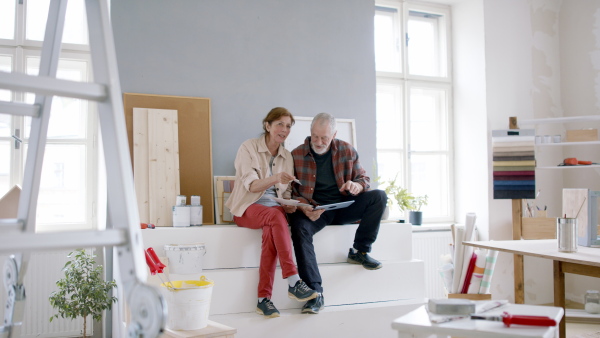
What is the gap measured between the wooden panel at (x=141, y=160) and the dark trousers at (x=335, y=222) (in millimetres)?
1022

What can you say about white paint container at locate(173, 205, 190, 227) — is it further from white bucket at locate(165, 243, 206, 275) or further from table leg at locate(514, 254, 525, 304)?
table leg at locate(514, 254, 525, 304)

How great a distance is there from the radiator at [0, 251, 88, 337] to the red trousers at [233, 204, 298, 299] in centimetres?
154

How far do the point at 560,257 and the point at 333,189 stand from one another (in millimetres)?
1668

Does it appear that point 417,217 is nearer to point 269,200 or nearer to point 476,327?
point 269,200

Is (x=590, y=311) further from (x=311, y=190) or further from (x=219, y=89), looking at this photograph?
(x=219, y=89)

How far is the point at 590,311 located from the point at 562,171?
1.47 meters

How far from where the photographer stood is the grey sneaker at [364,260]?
384 centimetres

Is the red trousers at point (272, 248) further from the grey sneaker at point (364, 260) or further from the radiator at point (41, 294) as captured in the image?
the radiator at point (41, 294)

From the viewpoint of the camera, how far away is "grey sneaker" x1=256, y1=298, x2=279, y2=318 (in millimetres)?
3402

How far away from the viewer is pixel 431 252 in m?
5.45

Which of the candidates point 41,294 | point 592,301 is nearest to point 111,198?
point 41,294

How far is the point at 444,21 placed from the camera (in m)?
5.96

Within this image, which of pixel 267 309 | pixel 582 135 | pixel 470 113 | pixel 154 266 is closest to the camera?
pixel 154 266

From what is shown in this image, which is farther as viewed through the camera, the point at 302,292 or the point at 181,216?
the point at 181,216
